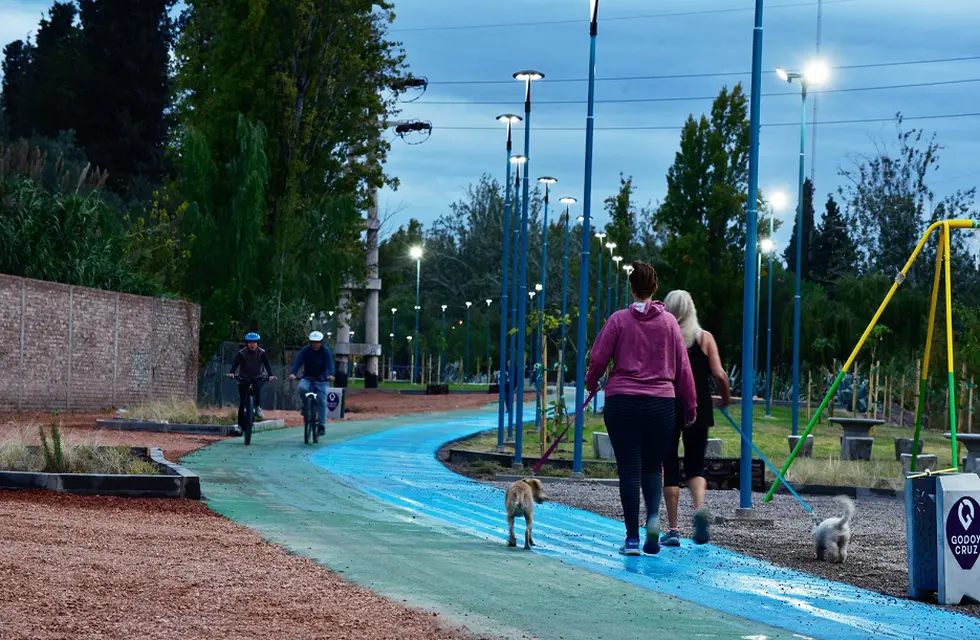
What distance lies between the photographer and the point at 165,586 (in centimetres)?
785

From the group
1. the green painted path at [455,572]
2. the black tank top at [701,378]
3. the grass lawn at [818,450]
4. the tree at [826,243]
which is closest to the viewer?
the green painted path at [455,572]

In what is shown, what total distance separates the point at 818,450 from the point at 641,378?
20795 millimetres

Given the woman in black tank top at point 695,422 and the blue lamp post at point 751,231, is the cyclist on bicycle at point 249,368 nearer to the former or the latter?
the blue lamp post at point 751,231

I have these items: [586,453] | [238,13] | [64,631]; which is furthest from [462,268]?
[64,631]

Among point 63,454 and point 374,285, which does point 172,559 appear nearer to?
point 63,454

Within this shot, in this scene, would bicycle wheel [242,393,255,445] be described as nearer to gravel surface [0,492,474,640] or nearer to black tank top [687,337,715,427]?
gravel surface [0,492,474,640]

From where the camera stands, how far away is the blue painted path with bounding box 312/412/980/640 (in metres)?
Result: 7.64

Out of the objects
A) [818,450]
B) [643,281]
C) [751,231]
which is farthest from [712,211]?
[643,281]

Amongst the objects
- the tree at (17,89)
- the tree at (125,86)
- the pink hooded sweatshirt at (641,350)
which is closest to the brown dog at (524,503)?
the pink hooded sweatshirt at (641,350)

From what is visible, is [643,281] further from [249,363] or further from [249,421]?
[249,363]

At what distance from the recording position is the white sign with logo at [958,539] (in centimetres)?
841

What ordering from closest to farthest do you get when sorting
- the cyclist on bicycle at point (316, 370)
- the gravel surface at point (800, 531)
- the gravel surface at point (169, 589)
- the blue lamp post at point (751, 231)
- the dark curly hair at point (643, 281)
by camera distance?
1. the gravel surface at point (169, 589)
2. the gravel surface at point (800, 531)
3. the dark curly hair at point (643, 281)
4. the blue lamp post at point (751, 231)
5. the cyclist on bicycle at point (316, 370)

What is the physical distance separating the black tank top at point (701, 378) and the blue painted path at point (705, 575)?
0.97 metres

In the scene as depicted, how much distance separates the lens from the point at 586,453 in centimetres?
2567
